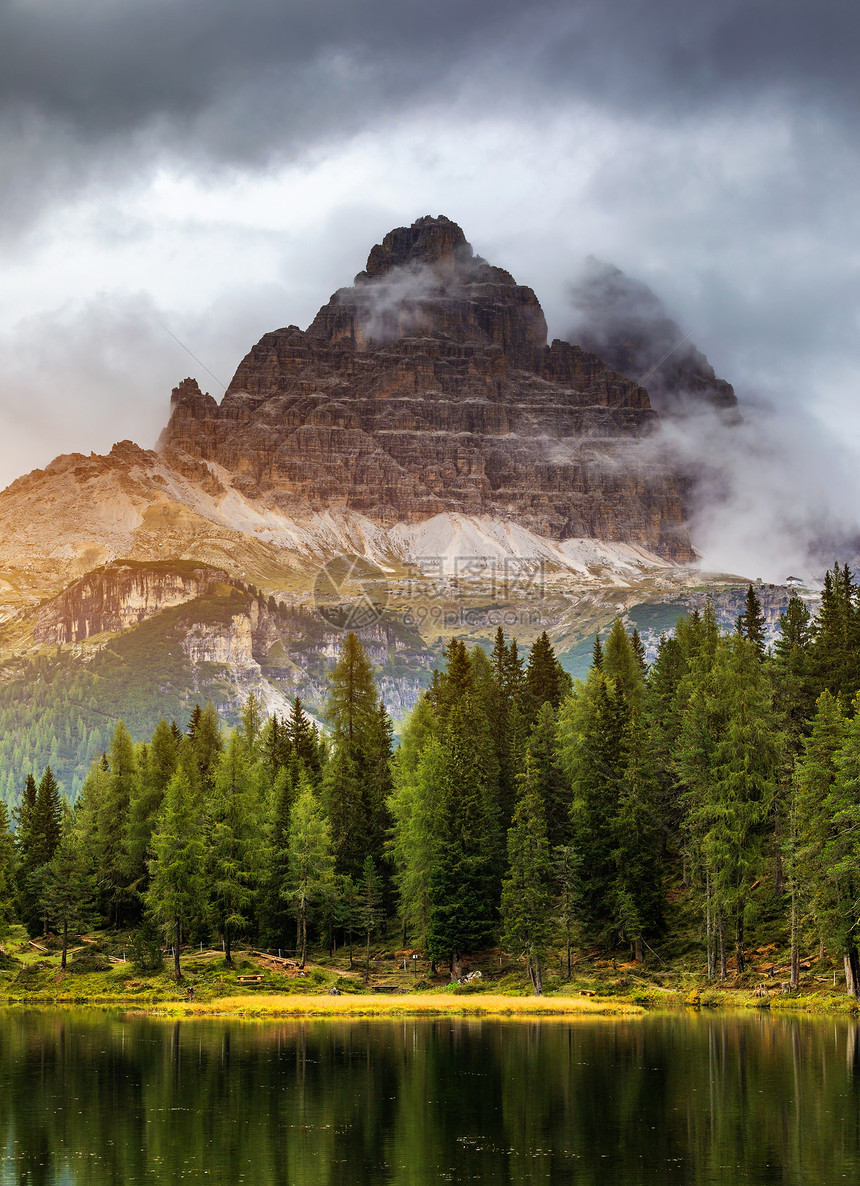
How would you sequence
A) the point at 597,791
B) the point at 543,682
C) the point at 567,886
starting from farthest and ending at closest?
the point at 543,682
the point at 597,791
the point at 567,886

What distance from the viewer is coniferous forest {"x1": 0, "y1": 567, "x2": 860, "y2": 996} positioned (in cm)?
6981

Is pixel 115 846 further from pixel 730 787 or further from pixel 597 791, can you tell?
pixel 730 787

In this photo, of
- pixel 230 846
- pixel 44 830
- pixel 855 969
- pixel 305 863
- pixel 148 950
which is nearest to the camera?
pixel 855 969

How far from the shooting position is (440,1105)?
40688 mm

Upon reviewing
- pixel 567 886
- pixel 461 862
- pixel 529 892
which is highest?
pixel 461 862

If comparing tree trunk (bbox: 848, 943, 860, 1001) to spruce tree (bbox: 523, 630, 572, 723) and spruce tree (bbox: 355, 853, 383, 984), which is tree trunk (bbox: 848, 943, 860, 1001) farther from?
spruce tree (bbox: 523, 630, 572, 723)

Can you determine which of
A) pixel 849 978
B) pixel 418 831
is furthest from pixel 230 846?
pixel 849 978

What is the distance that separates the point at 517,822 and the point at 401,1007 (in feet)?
49.6

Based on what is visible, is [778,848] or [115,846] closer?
[778,848]

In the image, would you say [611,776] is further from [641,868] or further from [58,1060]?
[58,1060]

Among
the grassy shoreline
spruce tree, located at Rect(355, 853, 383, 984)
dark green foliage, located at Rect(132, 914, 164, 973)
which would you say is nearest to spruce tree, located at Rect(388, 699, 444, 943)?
spruce tree, located at Rect(355, 853, 383, 984)

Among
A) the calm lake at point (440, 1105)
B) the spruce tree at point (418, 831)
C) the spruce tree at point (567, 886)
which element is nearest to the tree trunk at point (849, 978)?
the calm lake at point (440, 1105)

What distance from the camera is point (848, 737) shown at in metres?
63.9

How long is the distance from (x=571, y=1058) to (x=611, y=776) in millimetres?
31296
